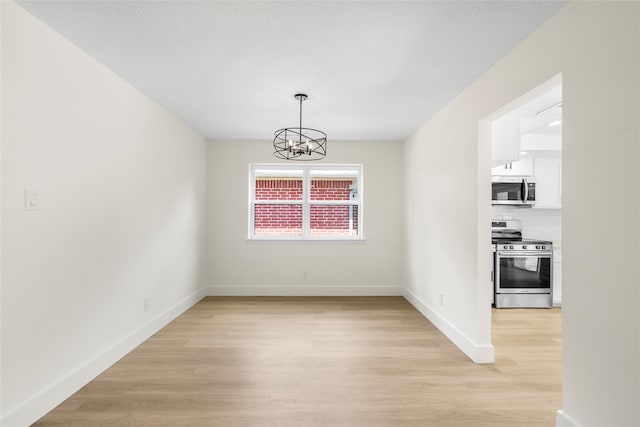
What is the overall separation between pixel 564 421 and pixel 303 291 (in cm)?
386

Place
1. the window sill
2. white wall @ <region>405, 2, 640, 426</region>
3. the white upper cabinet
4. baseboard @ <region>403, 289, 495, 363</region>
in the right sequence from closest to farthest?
white wall @ <region>405, 2, 640, 426</region>, baseboard @ <region>403, 289, 495, 363</region>, the white upper cabinet, the window sill

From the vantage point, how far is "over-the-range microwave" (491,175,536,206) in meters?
5.27

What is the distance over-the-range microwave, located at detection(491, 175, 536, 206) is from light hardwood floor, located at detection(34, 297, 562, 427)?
1.80 metres

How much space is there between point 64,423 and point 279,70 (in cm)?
276

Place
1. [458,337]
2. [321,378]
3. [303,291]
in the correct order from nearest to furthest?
[321,378], [458,337], [303,291]

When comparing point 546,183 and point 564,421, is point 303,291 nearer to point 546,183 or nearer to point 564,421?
point 564,421

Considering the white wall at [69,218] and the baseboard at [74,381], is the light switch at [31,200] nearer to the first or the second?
the white wall at [69,218]

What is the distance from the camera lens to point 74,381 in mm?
2469

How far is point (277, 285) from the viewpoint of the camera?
5.50 metres

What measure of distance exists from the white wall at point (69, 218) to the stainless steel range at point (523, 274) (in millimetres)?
4331

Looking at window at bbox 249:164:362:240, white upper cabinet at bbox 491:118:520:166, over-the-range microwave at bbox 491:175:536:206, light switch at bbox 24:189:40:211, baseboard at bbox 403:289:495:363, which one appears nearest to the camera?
light switch at bbox 24:189:40:211

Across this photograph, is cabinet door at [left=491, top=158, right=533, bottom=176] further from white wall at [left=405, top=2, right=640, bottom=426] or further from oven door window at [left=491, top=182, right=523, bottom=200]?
white wall at [left=405, top=2, right=640, bottom=426]

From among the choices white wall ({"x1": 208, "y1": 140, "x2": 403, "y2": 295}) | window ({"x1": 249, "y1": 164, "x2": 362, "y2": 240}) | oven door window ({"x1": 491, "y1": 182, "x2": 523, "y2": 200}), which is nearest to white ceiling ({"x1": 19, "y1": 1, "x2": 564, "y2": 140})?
white wall ({"x1": 208, "y1": 140, "x2": 403, "y2": 295})

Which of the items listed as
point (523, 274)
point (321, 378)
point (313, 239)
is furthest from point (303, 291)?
point (523, 274)
